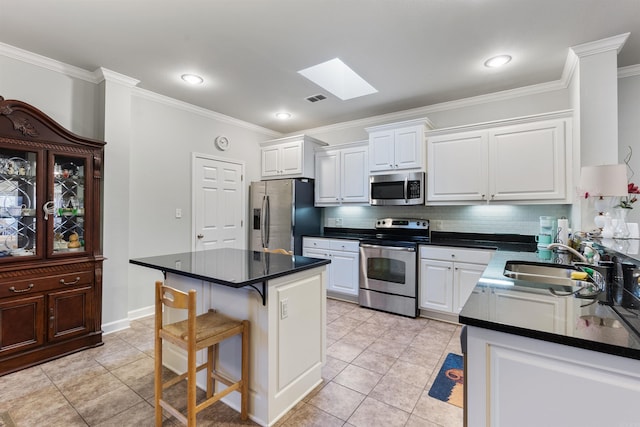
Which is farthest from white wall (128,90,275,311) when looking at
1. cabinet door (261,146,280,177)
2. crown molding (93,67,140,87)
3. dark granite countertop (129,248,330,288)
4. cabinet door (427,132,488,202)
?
cabinet door (427,132,488,202)

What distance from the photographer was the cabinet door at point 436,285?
3279mm

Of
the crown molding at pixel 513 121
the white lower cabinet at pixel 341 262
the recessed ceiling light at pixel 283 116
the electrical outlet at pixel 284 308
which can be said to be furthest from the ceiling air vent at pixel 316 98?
the electrical outlet at pixel 284 308

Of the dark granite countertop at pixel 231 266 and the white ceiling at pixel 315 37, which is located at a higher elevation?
the white ceiling at pixel 315 37

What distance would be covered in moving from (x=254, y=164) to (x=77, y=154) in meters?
2.45

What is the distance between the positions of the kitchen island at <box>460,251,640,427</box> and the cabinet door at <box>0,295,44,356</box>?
3.19 m

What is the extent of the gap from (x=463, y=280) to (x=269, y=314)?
92.8 inches

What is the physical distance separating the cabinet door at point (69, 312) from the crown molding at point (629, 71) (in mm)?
5408

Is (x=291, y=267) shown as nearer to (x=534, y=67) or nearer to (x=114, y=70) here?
(x=114, y=70)

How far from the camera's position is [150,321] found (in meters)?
3.38

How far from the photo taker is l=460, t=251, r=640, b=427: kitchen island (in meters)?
0.82

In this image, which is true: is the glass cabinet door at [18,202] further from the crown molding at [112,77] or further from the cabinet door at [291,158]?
the cabinet door at [291,158]

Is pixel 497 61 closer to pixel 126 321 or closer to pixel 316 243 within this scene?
pixel 316 243

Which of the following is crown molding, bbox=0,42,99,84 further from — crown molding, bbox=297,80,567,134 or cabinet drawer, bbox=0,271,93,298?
crown molding, bbox=297,80,567,134

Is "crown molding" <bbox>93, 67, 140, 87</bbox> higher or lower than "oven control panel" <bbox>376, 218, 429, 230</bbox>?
higher
